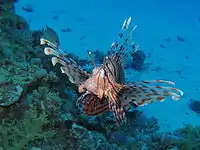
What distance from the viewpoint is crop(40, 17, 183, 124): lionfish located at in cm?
233

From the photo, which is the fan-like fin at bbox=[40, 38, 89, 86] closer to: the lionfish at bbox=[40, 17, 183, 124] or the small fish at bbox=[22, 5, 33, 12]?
the lionfish at bbox=[40, 17, 183, 124]

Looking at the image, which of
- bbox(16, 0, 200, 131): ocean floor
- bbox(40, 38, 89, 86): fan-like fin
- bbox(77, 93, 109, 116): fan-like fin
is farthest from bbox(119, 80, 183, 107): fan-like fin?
bbox(16, 0, 200, 131): ocean floor

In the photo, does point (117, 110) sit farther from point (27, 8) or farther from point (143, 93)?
point (27, 8)

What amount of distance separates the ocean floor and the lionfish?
15.2ft

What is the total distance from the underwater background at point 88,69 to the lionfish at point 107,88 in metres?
0.85

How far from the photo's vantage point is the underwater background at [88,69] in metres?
3.42

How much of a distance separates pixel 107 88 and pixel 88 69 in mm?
5817

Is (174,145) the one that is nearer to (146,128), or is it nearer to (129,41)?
(146,128)

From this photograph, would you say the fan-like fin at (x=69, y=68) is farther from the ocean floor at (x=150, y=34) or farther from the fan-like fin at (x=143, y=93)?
the ocean floor at (x=150, y=34)

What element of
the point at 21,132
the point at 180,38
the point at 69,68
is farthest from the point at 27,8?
Answer: the point at 69,68

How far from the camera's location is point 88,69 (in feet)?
26.8

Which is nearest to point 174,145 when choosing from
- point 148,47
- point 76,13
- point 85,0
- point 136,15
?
point 148,47

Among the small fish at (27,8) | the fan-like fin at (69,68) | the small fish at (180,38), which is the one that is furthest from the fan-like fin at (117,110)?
the small fish at (180,38)

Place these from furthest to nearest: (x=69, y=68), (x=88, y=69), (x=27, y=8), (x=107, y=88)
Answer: (x=27, y=8), (x=88, y=69), (x=69, y=68), (x=107, y=88)
